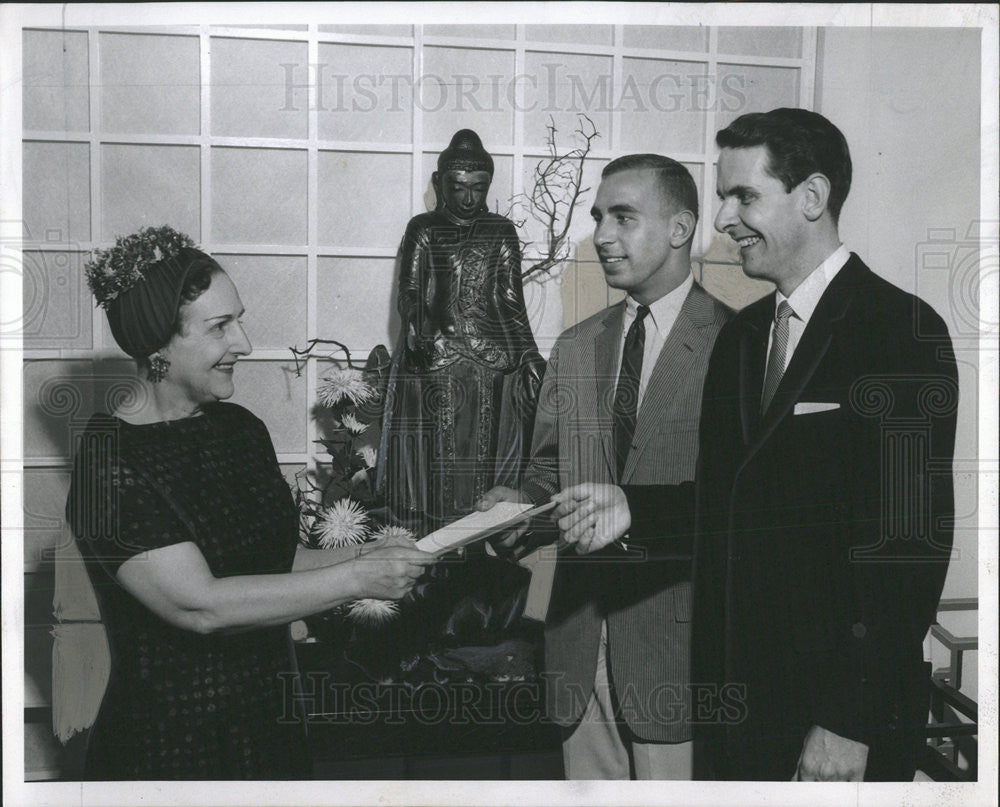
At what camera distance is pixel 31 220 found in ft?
7.63

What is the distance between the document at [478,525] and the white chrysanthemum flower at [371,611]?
176 mm

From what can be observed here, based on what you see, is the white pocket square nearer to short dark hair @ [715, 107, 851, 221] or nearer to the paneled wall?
short dark hair @ [715, 107, 851, 221]

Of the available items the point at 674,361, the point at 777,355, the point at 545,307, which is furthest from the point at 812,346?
the point at 545,307

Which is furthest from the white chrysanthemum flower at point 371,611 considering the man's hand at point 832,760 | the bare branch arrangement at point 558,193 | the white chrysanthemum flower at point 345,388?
the man's hand at point 832,760

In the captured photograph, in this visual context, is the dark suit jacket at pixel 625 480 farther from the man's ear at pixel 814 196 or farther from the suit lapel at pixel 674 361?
the man's ear at pixel 814 196

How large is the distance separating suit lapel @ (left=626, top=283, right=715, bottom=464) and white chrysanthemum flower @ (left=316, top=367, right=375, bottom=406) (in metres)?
0.72

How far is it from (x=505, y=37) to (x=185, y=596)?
1.65m

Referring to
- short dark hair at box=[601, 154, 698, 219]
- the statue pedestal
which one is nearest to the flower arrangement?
the statue pedestal

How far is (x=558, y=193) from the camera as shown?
2.30 m

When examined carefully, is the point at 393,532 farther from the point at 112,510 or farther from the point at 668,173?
the point at 668,173

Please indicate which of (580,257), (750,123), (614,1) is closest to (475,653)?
(580,257)

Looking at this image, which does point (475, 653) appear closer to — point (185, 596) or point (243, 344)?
point (185, 596)

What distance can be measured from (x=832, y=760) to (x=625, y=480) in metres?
0.92

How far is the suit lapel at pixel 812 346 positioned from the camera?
2211mm
